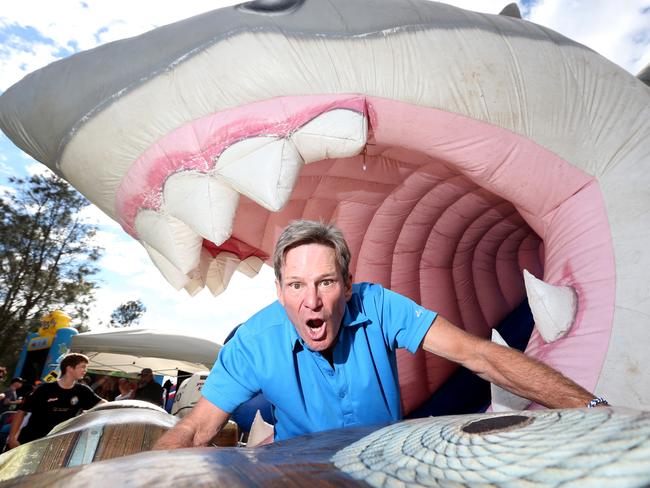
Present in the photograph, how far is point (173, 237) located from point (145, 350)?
590cm

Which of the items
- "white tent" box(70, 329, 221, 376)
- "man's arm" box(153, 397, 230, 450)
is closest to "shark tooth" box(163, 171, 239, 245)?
"man's arm" box(153, 397, 230, 450)

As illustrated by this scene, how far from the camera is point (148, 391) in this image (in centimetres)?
467

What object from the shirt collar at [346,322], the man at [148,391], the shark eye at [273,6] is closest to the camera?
the shirt collar at [346,322]

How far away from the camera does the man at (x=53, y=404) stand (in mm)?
2773

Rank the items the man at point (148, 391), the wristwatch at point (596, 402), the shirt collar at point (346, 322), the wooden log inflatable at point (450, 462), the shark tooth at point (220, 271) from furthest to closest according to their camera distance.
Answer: the man at point (148, 391) → the shark tooth at point (220, 271) → the shirt collar at point (346, 322) → the wristwatch at point (596, 402) → the wooden log inflatable at point (450, 462)

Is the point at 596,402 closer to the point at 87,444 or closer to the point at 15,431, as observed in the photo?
the point at 87,444

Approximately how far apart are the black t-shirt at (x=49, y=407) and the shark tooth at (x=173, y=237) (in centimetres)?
218

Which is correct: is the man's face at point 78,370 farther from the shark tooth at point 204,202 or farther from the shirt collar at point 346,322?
the shirt collar at point 346,322

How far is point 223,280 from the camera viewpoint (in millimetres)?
1793

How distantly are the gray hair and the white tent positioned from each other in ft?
19.7

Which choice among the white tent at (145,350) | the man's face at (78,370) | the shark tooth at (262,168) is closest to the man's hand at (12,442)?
the man's face at (78,370)

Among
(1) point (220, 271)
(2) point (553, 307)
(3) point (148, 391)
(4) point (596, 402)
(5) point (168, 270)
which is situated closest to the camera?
(4) point (596, 402)

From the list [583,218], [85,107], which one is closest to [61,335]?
[85,107]

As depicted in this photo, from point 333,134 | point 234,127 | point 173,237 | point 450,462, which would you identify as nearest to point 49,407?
point 173,237
